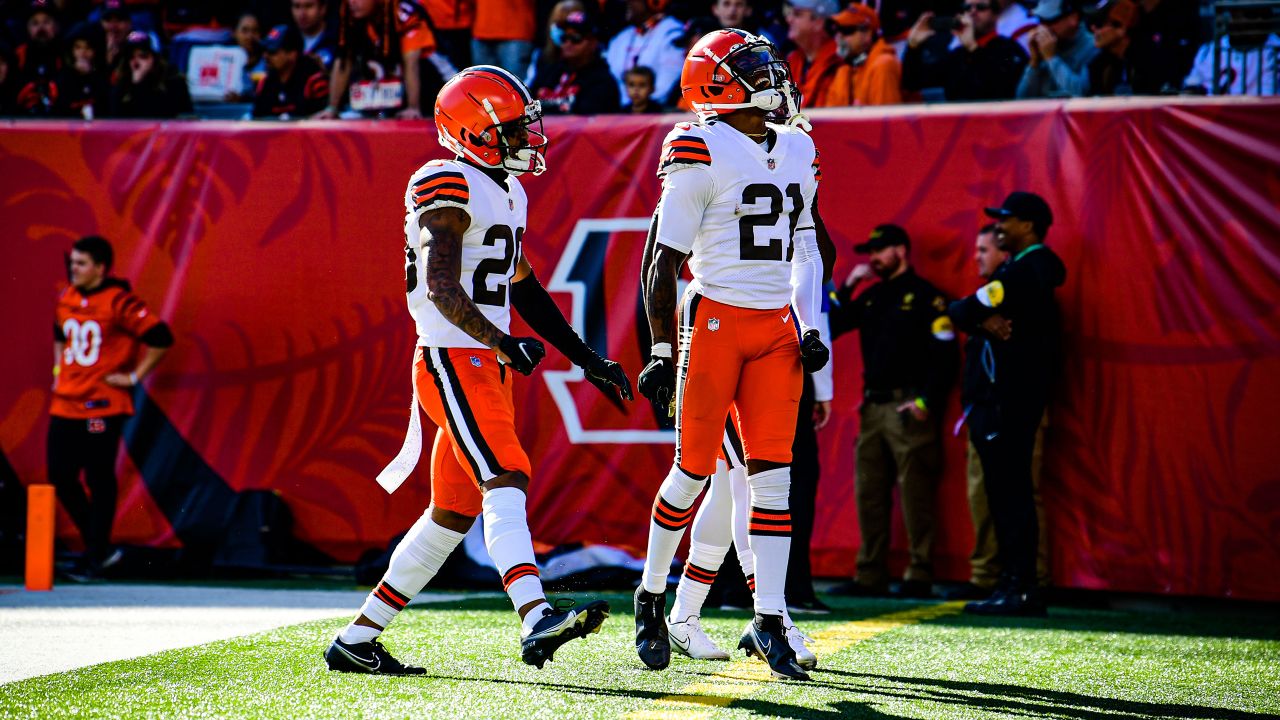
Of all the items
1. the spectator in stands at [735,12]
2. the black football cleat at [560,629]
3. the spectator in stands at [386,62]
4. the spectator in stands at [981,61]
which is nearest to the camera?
the black football cleat at [560,629]

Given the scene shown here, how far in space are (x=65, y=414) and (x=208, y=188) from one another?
1.57 m

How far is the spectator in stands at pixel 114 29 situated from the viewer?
416 inches

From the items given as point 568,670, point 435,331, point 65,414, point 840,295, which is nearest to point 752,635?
point 568,670

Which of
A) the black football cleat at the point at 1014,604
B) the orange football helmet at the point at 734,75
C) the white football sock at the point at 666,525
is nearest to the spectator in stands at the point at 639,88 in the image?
the black football cleat at the point at 1014,604

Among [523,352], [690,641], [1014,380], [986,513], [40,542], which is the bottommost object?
[40,542]

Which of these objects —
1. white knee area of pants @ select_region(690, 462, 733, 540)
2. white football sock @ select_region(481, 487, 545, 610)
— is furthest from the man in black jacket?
white football sock @ select_region(481, 487, 545, 610)

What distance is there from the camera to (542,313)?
16.0 feet

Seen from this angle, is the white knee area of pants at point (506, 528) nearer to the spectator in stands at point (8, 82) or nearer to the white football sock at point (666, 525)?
the white football sock at point (666, 525)

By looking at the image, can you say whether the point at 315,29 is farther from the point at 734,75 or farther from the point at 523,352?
the point at 523,352

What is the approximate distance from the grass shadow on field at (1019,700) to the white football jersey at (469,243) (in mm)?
1510

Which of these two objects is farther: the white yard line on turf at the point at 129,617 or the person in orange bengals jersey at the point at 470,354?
the white yard line on turf at the point at 129,617

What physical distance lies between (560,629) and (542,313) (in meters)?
1.17

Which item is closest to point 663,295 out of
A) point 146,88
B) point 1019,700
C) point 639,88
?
point 1019,700

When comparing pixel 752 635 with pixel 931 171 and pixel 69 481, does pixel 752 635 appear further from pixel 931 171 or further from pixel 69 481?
pixel 69 481
